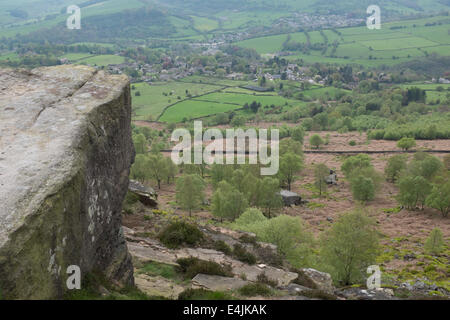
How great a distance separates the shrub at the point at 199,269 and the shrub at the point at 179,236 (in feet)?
11.7

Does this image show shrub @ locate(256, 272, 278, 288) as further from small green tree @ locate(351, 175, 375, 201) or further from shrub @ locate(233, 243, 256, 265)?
small green tree @ locate(351, 175, 375, 201)

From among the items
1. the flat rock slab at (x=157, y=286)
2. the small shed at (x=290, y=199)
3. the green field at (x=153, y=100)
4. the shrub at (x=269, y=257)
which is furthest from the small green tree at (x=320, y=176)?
the green field at (x=153, y=100)

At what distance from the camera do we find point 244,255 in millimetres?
23188

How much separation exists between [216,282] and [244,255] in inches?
225

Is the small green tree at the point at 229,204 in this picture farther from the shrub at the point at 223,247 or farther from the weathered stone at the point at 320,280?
the weathered stone at the point at 320,280

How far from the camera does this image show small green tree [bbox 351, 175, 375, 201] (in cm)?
6581

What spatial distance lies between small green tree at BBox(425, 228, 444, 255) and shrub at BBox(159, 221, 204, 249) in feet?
111

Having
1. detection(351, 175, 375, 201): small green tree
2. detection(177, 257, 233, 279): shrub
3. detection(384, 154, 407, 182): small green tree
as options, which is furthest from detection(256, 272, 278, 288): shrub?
detection(384, 154, 407, 182): small green tree

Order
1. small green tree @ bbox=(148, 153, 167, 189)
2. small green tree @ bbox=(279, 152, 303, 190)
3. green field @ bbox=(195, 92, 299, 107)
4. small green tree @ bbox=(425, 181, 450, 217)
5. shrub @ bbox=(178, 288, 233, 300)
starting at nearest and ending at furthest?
1. shrub @ bbox=(178, 288, 233, 300)
2. small green tree @ bbox=(425, 181, 450, 217)
3. small green tree @ bbox=(279, 152, 303, 190)
4. small green tree @ bbox=(148, 153, 167, 189)
5. green field @ bbox=(195, 92, 299, 107)

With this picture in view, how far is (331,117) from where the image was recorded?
153 meters

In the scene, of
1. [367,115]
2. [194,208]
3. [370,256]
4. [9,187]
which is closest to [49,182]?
[9,187]

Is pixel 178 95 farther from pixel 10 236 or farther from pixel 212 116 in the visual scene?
pixel 10 236

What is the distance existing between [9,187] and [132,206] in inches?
995

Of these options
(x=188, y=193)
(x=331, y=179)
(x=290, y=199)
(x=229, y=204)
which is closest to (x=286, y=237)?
(x=229, y=204)
